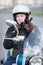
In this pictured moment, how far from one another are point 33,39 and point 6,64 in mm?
428

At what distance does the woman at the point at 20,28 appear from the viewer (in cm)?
349

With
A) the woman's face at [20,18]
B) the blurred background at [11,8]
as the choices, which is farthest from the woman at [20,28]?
the blurred background at [11,8]

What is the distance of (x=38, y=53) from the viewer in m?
3.57

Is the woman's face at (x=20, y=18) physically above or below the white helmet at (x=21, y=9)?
below

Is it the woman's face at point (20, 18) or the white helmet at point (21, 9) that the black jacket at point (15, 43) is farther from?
the white helmet at point (21, 9)

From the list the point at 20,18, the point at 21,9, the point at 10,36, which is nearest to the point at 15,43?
the point at 10,36

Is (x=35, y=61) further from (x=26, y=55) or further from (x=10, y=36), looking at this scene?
(x=10, y=36)

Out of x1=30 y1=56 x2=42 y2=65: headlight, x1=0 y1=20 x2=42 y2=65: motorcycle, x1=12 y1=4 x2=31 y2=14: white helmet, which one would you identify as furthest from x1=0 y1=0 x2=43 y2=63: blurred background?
x1=30 y1=56 x2=42 y2=65: headlight

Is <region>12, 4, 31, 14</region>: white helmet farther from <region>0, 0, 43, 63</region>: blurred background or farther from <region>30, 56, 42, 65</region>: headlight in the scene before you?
<region>30, 56, 42, 65</region>: headlight

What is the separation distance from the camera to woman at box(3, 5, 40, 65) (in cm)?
349

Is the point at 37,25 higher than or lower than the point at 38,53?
higher

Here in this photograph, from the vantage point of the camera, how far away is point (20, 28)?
11.5 ft

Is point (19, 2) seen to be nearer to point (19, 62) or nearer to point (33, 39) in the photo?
point (33, 39)

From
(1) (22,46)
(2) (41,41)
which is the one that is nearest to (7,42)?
(1) (22,46)
